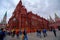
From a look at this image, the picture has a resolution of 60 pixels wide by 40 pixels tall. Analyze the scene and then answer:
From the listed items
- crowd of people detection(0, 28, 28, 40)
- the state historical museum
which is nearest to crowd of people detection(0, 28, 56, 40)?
crowd of people detection(0, 28, 28, 40)

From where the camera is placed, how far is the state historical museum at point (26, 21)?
3.65 m

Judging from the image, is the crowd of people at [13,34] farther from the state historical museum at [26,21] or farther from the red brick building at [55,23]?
the red brick building at [55,23]

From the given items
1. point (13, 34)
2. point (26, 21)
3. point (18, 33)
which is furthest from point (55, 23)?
point (13, 34)

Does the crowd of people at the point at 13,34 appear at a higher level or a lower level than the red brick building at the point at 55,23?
lower

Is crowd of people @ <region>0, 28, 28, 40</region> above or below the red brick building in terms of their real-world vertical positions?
below

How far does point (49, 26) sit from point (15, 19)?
3.47 ft

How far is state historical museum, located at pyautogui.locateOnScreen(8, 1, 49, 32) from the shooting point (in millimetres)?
3648

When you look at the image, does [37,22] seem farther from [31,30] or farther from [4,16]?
[4,16]

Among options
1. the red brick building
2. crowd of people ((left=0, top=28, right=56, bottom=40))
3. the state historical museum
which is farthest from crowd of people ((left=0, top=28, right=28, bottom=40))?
the red brick building

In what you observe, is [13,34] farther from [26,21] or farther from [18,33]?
[26,21]

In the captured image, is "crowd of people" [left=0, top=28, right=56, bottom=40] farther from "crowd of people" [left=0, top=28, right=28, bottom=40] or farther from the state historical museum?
the state historical museum

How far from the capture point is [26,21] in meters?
3.68

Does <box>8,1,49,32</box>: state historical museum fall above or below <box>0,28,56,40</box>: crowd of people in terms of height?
above

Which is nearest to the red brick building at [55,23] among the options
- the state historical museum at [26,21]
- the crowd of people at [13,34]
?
the state historical museum at [26,21]
